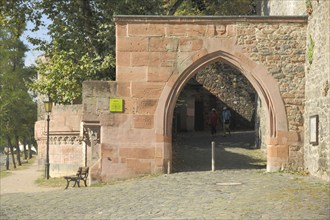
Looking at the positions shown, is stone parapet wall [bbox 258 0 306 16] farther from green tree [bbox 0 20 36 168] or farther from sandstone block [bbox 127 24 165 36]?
green tree [bbox 0 20 36 168]

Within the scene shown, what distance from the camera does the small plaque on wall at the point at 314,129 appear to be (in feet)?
40.0

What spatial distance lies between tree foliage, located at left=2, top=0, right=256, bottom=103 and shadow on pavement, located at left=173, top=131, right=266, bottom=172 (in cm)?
421

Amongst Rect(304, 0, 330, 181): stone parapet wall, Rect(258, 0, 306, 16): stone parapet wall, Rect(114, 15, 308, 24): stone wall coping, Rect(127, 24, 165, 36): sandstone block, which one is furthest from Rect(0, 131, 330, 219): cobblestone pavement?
Rect(258, 0, 306, 16): stone parapet wall

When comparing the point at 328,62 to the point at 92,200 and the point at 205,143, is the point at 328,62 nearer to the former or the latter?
the point at 92,200

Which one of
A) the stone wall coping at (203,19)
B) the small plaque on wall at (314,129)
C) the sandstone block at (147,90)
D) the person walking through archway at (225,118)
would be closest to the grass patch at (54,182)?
the sandstone block at (147,90)

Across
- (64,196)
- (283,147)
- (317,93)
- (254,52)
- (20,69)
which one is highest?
(20,69)

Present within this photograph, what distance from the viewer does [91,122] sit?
13539mm

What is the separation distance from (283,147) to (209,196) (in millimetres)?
3935

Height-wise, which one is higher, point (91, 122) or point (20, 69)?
point (20, 69)

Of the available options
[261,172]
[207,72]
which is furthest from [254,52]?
[207,72]

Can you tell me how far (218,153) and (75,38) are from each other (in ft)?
23.2

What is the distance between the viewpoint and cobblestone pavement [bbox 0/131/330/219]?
872 cm

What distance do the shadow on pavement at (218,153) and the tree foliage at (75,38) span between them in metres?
4.21

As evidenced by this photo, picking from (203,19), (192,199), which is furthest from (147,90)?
(192,199)
